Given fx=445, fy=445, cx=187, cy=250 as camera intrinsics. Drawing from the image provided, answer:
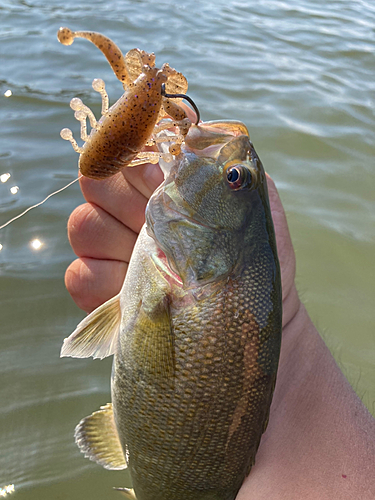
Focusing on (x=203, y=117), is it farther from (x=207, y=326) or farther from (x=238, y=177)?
(x=207, y=326)

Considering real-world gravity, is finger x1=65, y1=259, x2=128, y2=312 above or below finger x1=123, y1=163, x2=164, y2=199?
below

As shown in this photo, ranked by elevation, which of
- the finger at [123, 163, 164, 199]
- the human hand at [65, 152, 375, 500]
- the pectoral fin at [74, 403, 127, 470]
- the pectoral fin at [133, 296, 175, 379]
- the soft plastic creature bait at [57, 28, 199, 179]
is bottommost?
the pectoral fin at [74, 403, 127, 470]

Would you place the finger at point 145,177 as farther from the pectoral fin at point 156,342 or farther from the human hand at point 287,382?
the pectoral fin at point 156,342

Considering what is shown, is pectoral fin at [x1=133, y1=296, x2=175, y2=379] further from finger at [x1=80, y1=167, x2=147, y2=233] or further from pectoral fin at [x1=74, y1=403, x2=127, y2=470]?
finger at [x1=80, y1=167, x2=147, y2=233]

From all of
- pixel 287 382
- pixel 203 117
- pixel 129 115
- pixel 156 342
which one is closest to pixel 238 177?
pixel 129 115

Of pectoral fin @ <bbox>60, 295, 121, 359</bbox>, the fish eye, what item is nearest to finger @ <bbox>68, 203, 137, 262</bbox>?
pectoral fin @ <bbox>60, 295, 121, 359</bbox>

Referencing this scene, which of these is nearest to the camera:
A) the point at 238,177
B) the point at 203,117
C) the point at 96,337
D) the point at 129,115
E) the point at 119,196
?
the point at 129,115
